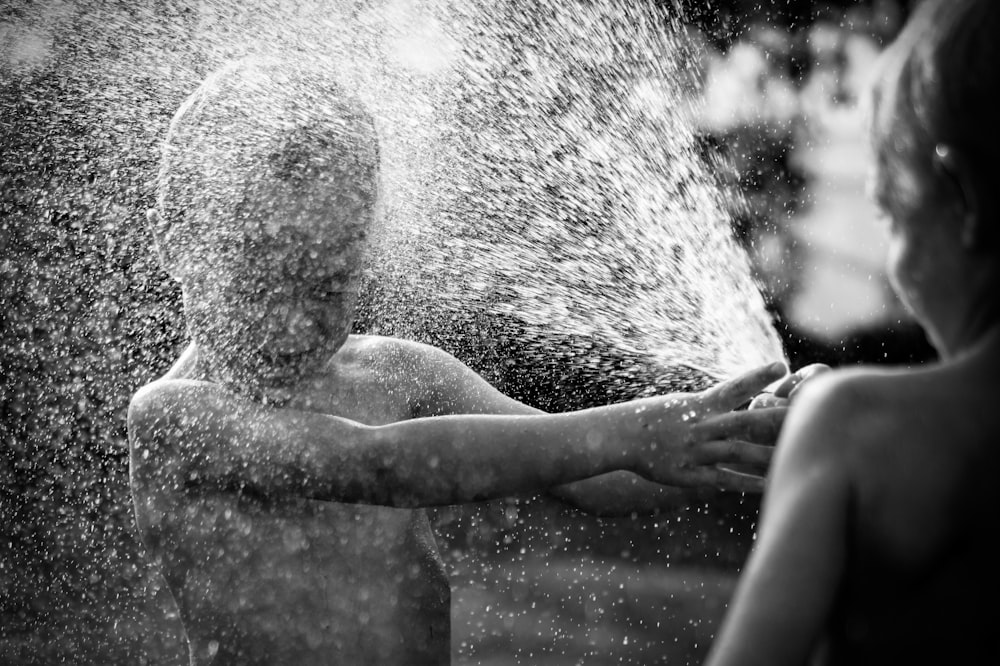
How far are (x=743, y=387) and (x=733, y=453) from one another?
0.19ft

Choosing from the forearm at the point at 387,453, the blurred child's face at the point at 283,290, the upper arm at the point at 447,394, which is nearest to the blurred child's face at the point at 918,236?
the forearm at the point at 387,453

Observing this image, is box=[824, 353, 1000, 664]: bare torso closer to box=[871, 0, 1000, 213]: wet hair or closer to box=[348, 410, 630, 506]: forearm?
box=[871, 0, 1000, 213]: wet hair

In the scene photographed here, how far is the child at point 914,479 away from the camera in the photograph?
0.42m

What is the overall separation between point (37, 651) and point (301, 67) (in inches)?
82.0

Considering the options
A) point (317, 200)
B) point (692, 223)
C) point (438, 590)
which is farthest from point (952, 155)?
point (692, 223)

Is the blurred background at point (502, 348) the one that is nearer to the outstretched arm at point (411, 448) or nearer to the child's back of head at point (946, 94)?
the outstretched arm at point (411, 448)

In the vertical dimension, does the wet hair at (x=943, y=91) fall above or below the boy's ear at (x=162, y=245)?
above

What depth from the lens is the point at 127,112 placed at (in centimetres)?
216

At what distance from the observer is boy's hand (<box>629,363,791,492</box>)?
77 centimetres

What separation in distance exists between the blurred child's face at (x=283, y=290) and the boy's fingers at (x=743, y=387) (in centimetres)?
45

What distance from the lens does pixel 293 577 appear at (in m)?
1.06

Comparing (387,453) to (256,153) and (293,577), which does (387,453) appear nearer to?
(293,577)

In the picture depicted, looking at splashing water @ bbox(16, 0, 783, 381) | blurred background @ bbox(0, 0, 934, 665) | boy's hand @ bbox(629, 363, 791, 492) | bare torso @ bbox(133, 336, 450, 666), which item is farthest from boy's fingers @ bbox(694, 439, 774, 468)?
blurred background @ bbox(0, 0, 934, 665)

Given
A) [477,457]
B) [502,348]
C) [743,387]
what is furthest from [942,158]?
[502,348]
